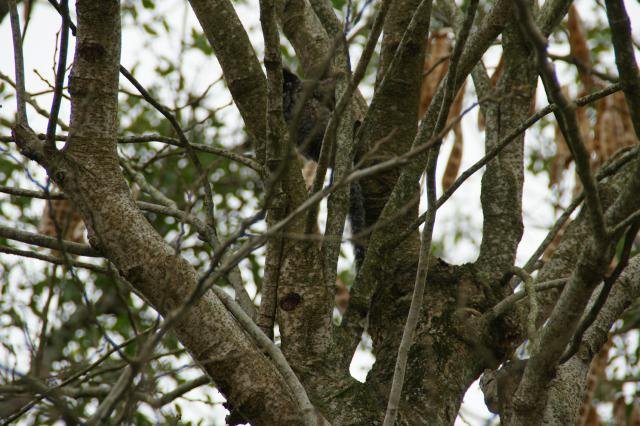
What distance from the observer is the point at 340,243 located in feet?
8.66

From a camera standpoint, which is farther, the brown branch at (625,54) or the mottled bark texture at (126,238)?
the mottled bark texture at (126,238)

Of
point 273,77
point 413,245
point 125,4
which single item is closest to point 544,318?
point 413,245

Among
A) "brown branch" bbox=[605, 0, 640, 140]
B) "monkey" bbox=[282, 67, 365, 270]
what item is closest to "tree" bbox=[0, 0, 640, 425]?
"brown branch" bbox=[605, 0, 640, 140]

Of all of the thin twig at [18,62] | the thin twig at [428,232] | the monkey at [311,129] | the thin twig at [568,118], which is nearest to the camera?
the thin twig at [568,118]

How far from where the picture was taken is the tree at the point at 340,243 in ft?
5.76

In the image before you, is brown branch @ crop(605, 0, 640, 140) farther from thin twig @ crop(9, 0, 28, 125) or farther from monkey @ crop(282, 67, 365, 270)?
monkey @ crop(282, 67, 365, 270)

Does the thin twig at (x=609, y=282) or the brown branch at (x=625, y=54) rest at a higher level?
the brown branch at (x=625, y=54)

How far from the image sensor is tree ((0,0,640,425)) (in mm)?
1757

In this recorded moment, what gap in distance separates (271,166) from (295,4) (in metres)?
1.31

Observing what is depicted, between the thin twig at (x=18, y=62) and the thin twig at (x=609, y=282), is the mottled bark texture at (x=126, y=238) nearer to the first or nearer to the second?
the thin twig at (x=18, y=62)

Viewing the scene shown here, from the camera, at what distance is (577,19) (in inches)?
164

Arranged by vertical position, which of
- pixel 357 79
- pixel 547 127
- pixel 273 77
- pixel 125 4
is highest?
pixel 125 4

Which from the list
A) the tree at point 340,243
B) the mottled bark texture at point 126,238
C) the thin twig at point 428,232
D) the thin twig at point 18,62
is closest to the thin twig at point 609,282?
the tree at point 340,243

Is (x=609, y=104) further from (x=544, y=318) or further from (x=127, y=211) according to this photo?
(x=127, y=211)
